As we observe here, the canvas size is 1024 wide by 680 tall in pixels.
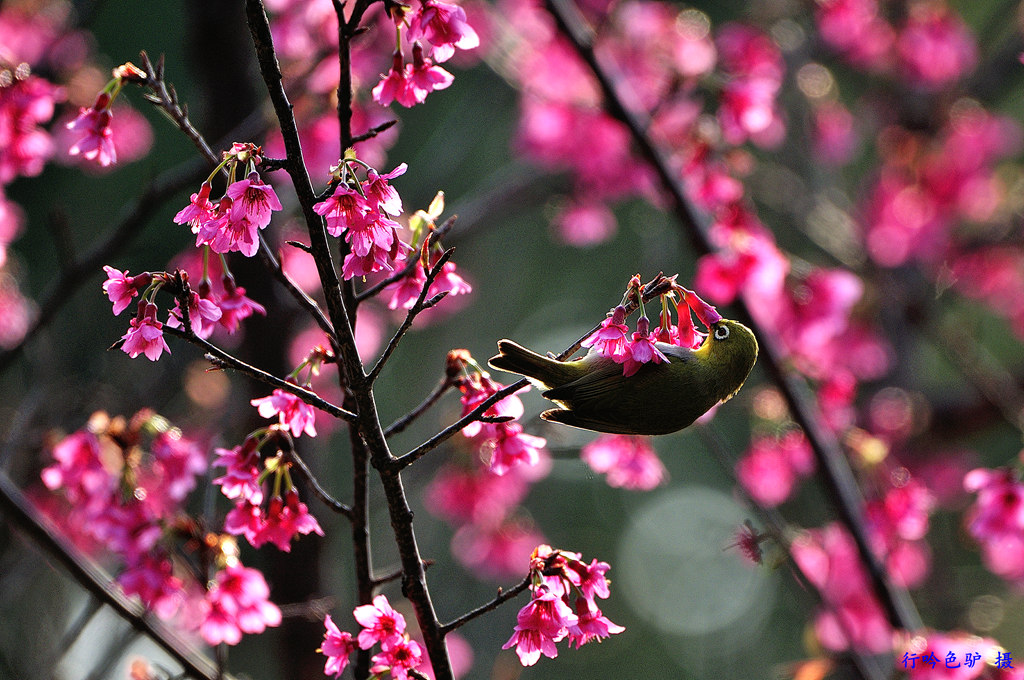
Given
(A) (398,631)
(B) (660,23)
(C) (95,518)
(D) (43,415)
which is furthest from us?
(B) (660,23)

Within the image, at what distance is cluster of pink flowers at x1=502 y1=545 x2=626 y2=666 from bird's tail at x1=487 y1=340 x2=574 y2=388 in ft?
1.03

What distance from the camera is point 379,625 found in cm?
142

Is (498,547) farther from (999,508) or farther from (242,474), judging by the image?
(242,474)

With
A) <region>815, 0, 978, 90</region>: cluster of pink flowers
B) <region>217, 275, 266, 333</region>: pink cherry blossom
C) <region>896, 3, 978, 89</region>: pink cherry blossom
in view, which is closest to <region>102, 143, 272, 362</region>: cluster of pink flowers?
<region>217, 275, 266, 333</region>: pink cherry blossom

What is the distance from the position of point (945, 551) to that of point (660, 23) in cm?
368

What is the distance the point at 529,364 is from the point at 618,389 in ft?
0.56

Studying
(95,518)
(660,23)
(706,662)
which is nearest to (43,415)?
(95,518)

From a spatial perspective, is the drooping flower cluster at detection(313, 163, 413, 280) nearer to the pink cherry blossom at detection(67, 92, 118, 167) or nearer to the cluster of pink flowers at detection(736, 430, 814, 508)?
the pink cherry blossom at detection(67, 92, 118, 167)

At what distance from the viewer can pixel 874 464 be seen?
3.18m

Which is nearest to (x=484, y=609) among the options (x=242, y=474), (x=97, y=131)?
(x=242, y=474)

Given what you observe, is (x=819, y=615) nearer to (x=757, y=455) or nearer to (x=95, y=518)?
(x=757, y=455)

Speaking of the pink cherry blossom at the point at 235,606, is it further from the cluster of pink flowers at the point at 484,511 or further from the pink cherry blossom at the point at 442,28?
the pink cherry blossom at the point at 442,28

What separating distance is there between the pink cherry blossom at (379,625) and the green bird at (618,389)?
0.45m

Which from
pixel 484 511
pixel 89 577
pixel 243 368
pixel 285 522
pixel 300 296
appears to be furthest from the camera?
pixel 484 511
